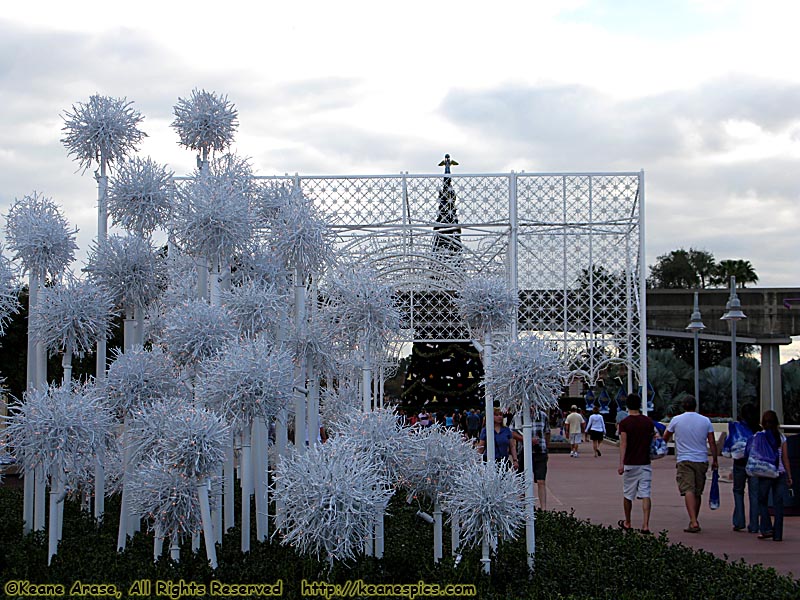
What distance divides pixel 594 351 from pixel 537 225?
2.53 meters

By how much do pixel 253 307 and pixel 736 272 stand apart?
173 ft

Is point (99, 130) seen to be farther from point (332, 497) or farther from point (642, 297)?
Result: point (642, 297)

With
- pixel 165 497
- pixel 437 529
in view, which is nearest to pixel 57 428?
pixel 165 497

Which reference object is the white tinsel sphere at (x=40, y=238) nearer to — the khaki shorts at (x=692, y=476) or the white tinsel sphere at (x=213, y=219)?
the white tinsel sphere at (x=213, y=219)

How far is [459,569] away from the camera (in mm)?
5410

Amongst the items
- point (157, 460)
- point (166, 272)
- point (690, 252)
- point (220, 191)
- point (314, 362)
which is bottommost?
point (157, 460)

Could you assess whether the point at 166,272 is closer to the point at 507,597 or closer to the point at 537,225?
the point at 507,597

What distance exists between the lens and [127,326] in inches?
272

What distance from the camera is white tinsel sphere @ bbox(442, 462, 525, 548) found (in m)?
5.30

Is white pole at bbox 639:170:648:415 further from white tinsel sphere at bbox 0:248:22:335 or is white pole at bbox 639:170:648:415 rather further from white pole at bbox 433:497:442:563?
white tinsel sphere at bbox 0:248:22:335

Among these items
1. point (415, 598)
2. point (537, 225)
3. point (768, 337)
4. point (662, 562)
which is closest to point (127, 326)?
point (415, 598)

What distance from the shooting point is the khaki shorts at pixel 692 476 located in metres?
8.32

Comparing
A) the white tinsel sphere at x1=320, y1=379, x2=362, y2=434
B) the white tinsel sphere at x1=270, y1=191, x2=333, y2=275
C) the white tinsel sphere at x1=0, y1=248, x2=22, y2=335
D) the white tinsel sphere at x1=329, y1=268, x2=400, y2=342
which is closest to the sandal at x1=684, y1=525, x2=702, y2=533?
the white tinsel sphere at x1=320, y1=379, x2=362, y2=434

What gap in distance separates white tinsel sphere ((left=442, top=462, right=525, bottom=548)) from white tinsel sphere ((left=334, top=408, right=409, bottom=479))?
1.31 ft
